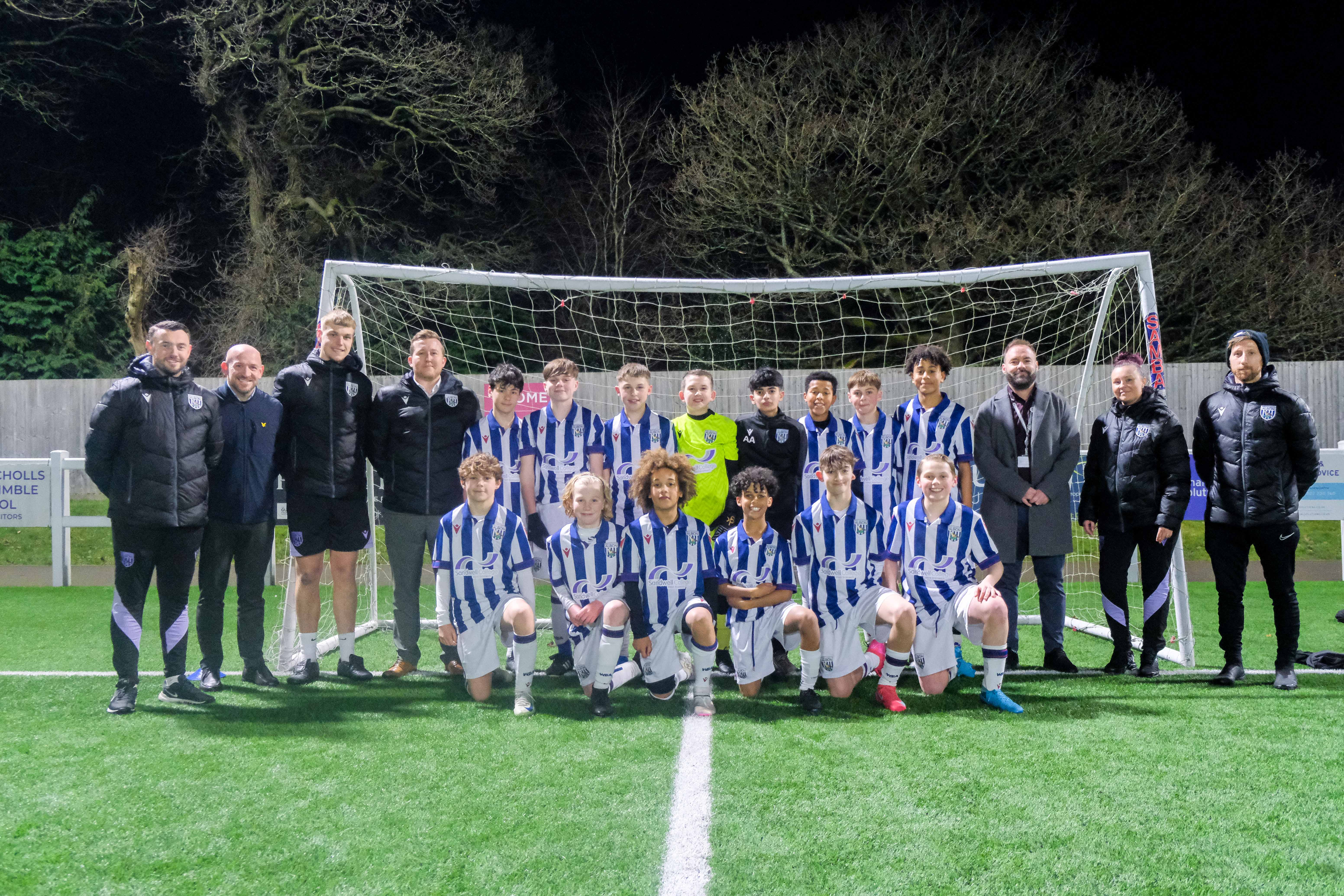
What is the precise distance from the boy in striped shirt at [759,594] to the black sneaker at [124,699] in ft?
8.18

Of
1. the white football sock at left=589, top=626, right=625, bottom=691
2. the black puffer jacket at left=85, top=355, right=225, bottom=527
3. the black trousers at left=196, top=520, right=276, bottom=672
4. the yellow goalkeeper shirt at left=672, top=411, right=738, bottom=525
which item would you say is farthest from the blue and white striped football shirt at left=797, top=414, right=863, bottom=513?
the black puffer jacket at left=85, top=355, right=225, bottom=527

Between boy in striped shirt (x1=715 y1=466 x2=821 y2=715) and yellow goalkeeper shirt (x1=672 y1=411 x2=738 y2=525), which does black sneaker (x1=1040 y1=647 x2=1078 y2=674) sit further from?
yellow goalkeeper shirt (x1=672 y1=411 x2=738 y2=525)

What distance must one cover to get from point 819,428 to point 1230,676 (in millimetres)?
2195

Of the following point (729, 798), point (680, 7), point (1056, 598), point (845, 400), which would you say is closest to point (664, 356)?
point (845, 400)

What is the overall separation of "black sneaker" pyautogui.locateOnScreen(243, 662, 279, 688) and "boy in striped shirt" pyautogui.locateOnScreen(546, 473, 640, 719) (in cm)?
149

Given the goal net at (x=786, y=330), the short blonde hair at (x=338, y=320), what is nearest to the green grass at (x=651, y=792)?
the goal net at (x=786, y=330)

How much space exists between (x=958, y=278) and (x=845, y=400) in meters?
3.39

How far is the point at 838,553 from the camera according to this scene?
3977mm

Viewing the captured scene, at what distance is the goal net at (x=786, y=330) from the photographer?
5211mm

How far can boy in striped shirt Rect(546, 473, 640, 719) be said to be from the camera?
12.4ft

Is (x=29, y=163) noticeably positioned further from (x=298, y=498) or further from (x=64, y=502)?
(x=298, y=498)

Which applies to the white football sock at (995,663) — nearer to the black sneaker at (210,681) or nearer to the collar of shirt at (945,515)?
the collar of shirt at (945,515)

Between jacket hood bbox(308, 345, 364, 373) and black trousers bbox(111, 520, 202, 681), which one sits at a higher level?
jacket hood bbox(308, 345, 364, 373)

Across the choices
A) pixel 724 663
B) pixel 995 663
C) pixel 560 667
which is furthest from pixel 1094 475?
pixel 560 667
